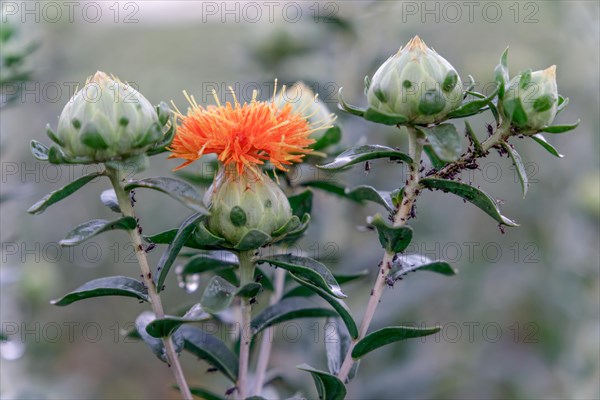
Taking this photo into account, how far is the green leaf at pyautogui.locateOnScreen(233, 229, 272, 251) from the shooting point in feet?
6.07

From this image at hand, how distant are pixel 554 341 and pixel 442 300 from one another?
975 mm

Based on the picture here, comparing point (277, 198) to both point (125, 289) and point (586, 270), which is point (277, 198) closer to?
point (125, 289)

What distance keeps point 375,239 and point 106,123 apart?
11.2 feet

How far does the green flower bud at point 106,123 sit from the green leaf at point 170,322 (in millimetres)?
449

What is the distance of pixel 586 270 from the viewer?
4.69 m

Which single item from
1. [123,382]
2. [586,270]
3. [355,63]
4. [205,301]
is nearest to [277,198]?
[205,301]

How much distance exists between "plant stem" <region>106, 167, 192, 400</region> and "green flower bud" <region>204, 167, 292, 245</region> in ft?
0.68

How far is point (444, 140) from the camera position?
1.81 meters

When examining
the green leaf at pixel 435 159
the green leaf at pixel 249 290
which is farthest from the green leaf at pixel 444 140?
the green leaf at pixel 249 290

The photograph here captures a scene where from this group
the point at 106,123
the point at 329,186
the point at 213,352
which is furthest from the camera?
the point at 329,186

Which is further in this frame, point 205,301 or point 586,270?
point 586,270

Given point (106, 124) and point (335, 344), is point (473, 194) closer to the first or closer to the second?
point (335, 344)

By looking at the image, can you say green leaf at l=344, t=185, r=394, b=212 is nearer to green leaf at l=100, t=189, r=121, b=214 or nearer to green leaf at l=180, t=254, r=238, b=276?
green leaf at l=180, t=254, r=238, b=276

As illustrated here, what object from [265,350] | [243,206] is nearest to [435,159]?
[243,206]
